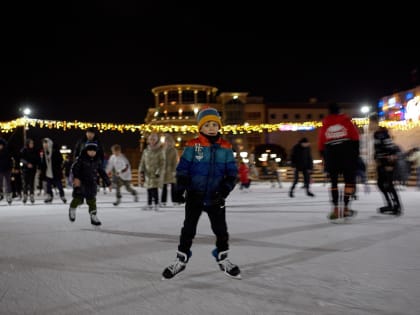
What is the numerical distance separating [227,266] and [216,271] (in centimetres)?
18

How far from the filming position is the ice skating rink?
2.37 meters

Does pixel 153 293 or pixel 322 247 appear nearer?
pixel 153 293

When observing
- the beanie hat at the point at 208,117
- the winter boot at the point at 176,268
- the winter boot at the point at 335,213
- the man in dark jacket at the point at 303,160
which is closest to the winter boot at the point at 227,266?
the winter boot at the point at 176,268

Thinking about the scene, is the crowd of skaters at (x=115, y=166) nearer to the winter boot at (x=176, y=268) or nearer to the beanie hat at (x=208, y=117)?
the beanie hat at (x=208, y=117)

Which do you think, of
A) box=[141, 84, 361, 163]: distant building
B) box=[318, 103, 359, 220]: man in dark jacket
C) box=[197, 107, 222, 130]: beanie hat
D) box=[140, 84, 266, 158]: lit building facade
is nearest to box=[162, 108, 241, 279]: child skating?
box=[197, 107, 222, 130]: beanie hat

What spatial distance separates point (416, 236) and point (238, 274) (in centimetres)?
260

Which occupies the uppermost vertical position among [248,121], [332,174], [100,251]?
[248,121]

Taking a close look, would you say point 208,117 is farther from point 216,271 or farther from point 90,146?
point 90,146

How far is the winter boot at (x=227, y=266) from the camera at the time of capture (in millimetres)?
2984

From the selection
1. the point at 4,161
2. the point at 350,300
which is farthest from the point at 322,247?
the point at 4,161

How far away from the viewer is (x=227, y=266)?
10.0ft

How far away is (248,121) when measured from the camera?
64312mm

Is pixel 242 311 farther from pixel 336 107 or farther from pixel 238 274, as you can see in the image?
pixel 336 107

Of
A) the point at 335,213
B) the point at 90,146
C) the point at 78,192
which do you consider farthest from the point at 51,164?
the point at 335,213
